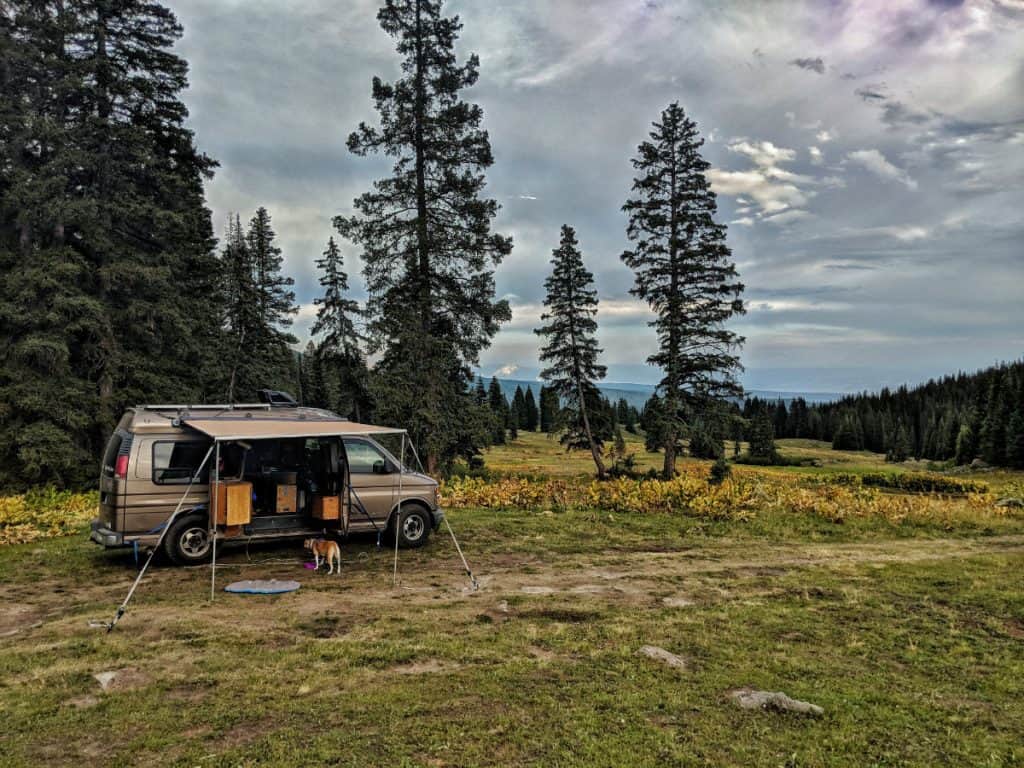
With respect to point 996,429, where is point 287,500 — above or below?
below

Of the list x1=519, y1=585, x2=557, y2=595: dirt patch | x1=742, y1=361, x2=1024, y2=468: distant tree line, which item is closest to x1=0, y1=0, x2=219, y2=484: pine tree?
x1=519, y1=585, x2=557, y2=595: dirt patch

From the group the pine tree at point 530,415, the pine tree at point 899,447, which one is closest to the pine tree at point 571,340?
the pine tree at point 899,447

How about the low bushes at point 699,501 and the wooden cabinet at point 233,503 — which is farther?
the low bushes at point 699,501

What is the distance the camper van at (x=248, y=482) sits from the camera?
929cm

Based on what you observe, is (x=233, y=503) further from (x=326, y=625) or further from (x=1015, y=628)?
(x=1015, y=628)

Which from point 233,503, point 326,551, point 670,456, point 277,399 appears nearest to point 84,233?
point 277,399

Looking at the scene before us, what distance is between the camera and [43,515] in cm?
1398

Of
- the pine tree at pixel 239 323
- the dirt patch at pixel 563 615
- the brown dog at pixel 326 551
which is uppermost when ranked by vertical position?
the pine tree at pixel 239 323

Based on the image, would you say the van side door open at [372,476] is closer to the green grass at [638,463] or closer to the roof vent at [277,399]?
the roof vent at [277,399]

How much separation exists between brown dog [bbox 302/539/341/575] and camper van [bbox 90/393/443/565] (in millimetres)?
735

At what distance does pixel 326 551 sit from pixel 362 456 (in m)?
2.07

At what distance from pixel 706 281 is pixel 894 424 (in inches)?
3856

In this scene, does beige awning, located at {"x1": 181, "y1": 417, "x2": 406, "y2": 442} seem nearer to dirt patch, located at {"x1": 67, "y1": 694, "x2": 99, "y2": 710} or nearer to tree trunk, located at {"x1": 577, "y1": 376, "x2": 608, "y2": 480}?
dirt patch, located at {"x1": 67, "y1": 694, "x2": 99, "y2": 710}

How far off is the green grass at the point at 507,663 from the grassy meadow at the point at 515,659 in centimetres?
3
